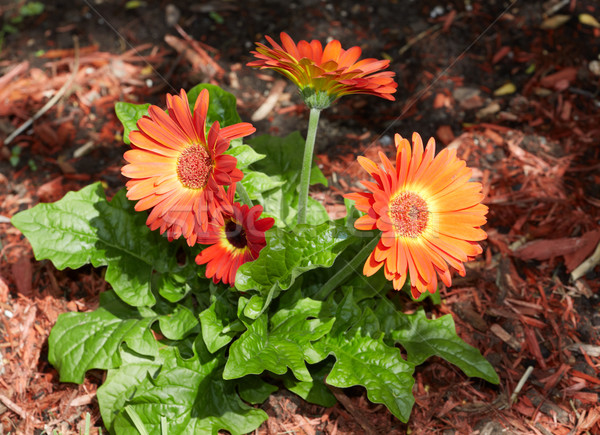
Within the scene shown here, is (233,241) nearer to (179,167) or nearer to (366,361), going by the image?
(179,167)

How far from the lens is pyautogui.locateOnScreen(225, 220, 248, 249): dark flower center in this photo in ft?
9.23

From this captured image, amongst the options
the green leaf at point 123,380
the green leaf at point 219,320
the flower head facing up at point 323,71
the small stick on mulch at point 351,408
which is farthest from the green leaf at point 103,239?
the flower head facing up at point 323,71

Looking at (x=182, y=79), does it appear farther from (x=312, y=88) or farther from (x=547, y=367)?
(x=547, y=367)

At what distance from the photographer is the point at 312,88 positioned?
7.93 ft

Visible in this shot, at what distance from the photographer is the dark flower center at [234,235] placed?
2.81 metres

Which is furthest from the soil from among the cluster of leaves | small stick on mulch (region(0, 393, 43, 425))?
the cluster of leaves

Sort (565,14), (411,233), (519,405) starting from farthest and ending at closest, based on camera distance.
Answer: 1. (565,14)
2. (519,405)
3. (411,233)

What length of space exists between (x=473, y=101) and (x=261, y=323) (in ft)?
9.00

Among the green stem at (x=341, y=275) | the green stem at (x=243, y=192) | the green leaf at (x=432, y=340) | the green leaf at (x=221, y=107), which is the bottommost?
the green leaf at (x=432, y=340)

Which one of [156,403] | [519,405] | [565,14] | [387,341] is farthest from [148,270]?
[565,14]

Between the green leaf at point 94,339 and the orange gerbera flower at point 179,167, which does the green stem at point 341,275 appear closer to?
the orange gerbera flower at point 179,167

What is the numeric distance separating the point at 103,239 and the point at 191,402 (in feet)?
3.53

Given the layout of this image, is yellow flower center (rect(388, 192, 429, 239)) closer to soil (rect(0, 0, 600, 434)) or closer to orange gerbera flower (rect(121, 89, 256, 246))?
orange gerbera flower (rect(121, 89, 256, 246))

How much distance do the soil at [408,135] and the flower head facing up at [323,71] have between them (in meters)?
1.39
